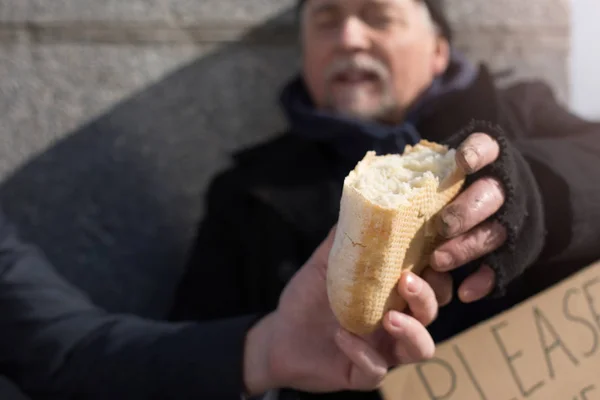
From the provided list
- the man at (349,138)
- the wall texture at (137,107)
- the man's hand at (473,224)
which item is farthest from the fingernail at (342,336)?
the wall texture at (137,107)

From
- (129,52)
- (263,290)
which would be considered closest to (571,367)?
(263,290)

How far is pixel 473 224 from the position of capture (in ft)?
1.79

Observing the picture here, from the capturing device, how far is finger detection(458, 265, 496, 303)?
1.89 feet

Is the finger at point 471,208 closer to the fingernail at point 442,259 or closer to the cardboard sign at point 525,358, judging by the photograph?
the fingernail at point 442,259

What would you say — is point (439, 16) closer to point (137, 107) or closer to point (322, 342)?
point (137, 107)

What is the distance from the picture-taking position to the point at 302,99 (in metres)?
1.13

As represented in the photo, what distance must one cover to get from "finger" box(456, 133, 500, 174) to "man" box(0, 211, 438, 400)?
0.12m

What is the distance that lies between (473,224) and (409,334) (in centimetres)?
12

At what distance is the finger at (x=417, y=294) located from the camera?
21.2 inches

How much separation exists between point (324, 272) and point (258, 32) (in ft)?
2.44

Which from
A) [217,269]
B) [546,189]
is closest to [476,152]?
[546,189]

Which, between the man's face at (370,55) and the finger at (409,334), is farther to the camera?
the man's face at (370,55)

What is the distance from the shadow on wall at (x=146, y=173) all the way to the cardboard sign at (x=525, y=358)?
66cm

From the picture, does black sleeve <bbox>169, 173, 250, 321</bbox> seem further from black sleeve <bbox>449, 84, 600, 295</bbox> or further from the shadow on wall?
black sleeve <bbox>449, 84, 600, 295</bbox>
